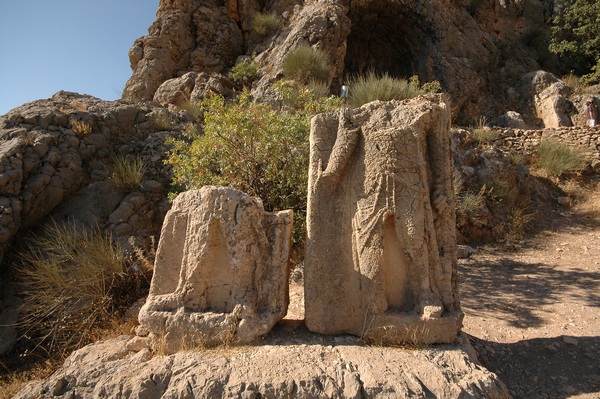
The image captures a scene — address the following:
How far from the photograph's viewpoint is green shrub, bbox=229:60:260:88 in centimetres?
1090

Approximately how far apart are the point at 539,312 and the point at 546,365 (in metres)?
1.28

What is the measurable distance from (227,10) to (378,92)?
7424 mm

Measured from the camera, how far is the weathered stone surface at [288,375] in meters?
2.42

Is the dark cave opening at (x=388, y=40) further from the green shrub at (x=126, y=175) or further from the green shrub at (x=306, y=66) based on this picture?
the green shrub at (x=126, y=175)

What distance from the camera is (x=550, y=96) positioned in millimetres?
12680

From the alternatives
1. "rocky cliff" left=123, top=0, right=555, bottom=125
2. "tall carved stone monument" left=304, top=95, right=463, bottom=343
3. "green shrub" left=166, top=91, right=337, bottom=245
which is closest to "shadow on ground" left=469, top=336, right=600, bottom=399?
"tall carved stone monument" left=304, top=95, right=463, bottom=343

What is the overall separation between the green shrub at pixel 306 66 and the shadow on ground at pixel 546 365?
779cm

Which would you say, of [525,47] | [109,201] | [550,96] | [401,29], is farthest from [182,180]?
[525,47]

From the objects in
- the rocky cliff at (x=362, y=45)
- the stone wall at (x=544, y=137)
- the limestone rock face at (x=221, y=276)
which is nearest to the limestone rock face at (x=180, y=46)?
the rocky cliff at (x=362, y=45)

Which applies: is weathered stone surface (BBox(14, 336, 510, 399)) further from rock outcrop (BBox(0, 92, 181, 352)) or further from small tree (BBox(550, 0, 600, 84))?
small tree (BBox(550, 0, 600, 84))

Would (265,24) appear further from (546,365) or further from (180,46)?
(546,365)

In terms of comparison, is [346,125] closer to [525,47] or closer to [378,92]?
[378,92]

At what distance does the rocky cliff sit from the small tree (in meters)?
1.24

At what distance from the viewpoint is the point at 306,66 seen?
979 cm
